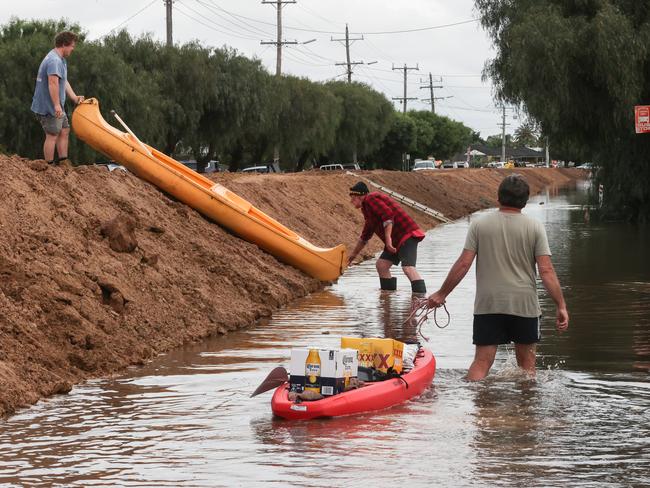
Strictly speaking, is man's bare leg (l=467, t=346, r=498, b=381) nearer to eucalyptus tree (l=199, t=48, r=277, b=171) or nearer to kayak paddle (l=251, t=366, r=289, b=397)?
kayak paddle (l=251, t=366, r=289, b=397)

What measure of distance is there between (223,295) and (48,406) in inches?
240

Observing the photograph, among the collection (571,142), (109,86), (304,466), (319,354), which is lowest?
(304,466)

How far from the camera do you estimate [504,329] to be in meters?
9.98

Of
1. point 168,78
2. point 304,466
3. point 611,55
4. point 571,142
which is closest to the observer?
point 304,466

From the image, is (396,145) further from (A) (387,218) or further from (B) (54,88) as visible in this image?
(B) (54,88)

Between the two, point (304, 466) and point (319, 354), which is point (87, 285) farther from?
point (304, 466)

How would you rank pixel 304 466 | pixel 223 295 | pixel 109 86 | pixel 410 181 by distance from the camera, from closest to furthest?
pixel 304 466, pixel 223 295, pixel 109 86, pixel 410 181

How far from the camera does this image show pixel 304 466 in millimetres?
8008

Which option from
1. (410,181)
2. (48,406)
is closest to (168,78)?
(410,181)

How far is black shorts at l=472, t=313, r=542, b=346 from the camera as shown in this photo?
9.88m

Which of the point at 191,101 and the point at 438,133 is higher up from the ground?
the point at 438,133

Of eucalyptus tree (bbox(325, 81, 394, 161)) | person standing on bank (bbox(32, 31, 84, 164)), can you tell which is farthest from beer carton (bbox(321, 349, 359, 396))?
eucalyptus tree (bbox(325, 81, 394, 161))

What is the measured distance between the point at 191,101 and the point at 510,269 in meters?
→ 51.8

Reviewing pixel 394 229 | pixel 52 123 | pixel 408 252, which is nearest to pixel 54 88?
pixel 52 123
